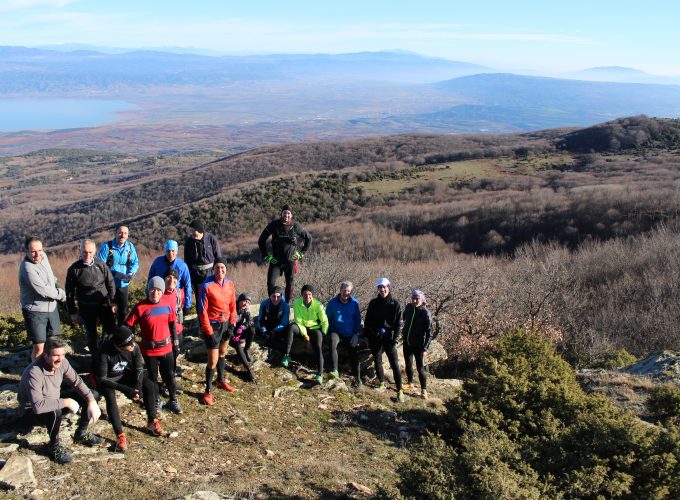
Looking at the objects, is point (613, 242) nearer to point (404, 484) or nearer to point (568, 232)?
point (568, 232)

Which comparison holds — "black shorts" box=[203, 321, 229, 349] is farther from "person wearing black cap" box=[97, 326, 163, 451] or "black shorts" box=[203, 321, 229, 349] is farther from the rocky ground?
"person wearing black cap" box=[97, 326, 163, 451]

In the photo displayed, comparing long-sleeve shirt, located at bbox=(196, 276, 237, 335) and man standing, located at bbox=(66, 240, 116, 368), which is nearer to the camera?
man standing, located at bbox=(66, 240, 116, 368)

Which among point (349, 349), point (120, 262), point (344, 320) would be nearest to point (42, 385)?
point (120, 262)

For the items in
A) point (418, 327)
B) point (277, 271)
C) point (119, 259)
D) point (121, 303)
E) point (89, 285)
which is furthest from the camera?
point (277, 271)

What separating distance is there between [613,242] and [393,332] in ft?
80.3

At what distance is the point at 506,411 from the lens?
6.99 m

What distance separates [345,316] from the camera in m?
8.58

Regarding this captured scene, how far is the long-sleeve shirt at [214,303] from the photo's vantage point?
7.19 m

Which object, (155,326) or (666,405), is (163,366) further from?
(666,405)

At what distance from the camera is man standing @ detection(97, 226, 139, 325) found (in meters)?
7.62

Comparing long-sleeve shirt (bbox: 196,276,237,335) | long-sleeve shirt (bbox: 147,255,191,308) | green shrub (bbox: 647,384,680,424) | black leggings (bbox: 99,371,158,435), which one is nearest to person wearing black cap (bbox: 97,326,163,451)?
black leggings (bbox: 99,371,158,435)

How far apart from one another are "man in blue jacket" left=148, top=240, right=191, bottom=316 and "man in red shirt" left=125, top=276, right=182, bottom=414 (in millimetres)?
970

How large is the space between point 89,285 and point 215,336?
73.1 inches

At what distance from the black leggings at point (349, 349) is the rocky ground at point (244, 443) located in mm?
281
